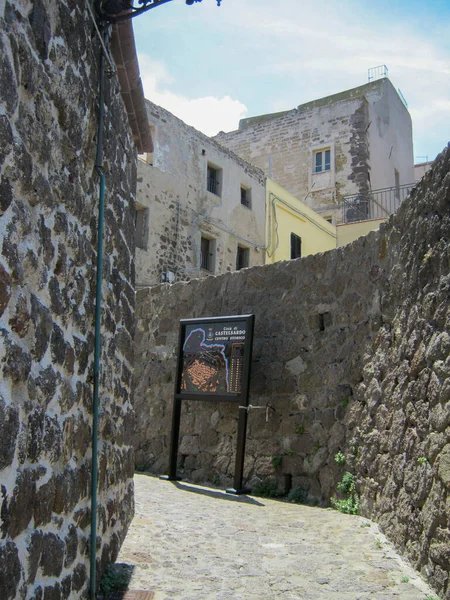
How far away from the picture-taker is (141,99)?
5.30m

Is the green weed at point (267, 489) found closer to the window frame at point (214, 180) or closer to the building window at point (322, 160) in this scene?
the window frame at point (214, 180)

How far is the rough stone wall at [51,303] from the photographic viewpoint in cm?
247

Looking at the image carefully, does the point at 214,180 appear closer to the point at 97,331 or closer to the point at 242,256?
the point at 242,256

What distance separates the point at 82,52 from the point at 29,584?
2.67 meters

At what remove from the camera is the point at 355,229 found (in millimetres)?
18562

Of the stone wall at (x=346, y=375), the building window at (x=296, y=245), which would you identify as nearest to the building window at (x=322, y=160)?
the building window at (x=296, y=245)

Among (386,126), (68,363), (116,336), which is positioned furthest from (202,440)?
(386,126)

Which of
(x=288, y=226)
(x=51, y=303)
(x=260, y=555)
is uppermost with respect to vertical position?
(x=288, y=226)

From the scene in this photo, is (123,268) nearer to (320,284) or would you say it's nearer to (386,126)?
(320,284)

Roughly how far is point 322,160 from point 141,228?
10315mm

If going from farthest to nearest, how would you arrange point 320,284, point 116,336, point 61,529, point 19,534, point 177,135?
point 177,135, point 320,284, point 116,336, point 61,529, point 19,534

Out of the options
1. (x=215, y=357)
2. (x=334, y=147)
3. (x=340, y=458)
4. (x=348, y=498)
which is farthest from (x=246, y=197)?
(x=348, y=498)

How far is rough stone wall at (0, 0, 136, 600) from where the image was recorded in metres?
2.47

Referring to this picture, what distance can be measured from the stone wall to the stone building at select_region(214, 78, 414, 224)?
47.8 ft
